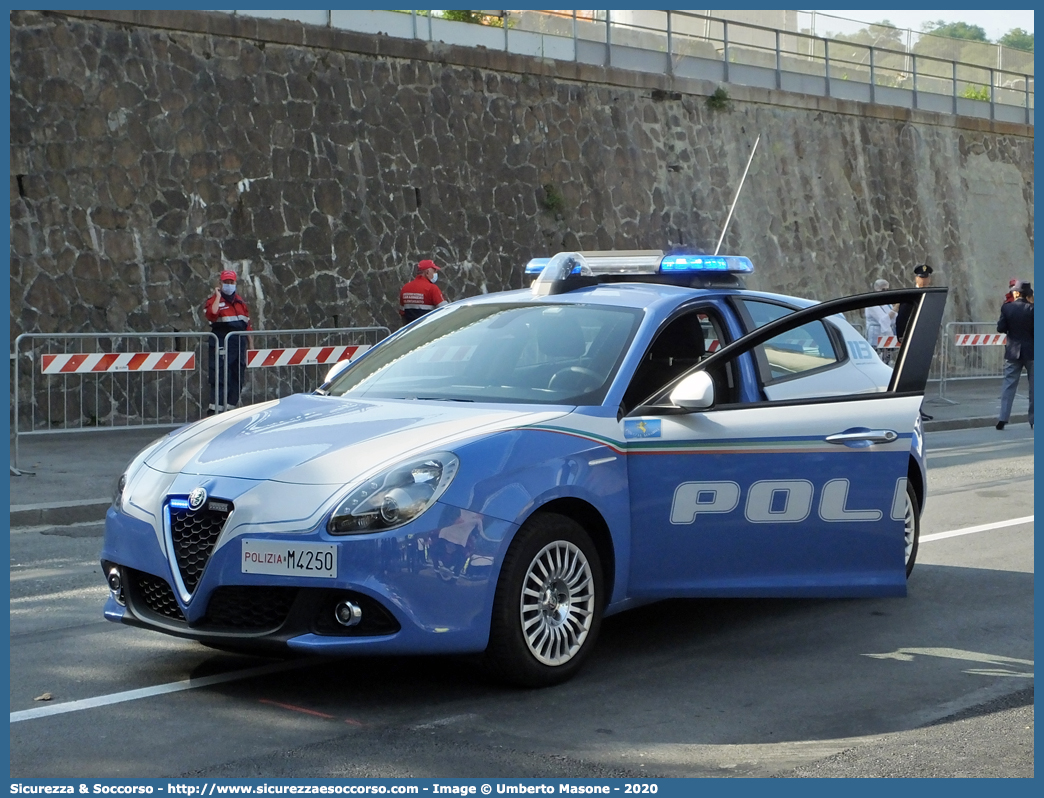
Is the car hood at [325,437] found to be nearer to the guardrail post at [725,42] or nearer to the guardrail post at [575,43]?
the guardrail post at [575,43]

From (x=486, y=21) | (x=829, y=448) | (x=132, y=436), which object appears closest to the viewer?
(x=829, y=448)

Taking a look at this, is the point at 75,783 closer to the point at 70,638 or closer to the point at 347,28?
the point at 70,638

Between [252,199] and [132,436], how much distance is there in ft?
16.1

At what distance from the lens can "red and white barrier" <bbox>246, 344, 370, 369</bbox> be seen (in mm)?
15586

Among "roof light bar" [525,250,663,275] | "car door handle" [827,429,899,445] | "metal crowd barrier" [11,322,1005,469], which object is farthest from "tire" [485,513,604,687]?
"metal crowd barrier" [11,322,1005,469]

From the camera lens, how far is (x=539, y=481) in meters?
5.38

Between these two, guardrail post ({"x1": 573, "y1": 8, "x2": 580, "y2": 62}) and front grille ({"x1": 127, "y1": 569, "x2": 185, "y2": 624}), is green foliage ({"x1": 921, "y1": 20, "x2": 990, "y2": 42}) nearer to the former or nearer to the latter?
guardrail post ({"x1": 573, "y1": 8, "x2": 580, "y2": 62})

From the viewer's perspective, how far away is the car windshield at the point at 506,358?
6066mm

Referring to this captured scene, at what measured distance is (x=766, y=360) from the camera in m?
6.75

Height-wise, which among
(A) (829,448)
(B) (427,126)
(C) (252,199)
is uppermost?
(B) (427,126)

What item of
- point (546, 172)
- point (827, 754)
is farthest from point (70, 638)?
point (546, 172)

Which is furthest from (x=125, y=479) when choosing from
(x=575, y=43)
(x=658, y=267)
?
(x=575, y=43)

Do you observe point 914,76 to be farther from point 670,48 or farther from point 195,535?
point 195,535

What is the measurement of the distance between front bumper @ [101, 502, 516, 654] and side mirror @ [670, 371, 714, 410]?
1045 millimetres
